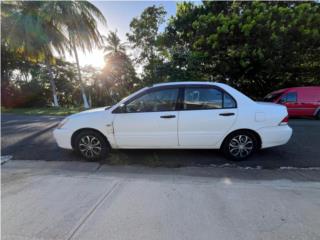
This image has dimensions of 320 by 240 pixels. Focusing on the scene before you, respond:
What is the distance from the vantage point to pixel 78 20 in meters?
13.8

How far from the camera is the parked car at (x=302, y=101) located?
855 cm

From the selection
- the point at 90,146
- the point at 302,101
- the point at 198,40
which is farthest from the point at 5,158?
the point at 198,40

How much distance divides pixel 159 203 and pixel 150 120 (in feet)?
5.42

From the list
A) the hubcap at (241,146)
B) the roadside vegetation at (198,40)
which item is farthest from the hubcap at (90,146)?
the roadside vegetation at (198,40)

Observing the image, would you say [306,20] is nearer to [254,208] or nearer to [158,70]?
[158,70]

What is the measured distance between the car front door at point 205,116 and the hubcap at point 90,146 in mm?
1736

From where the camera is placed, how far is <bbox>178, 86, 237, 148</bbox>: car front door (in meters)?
3.69

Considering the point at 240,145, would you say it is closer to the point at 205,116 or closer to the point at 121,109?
the point at 205,116

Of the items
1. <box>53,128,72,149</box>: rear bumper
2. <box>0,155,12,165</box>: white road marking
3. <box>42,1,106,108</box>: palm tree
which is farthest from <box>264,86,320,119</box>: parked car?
<box>42,1,106,108</box>: palm tree

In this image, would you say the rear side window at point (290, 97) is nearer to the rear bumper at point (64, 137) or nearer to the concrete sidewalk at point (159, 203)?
the concrete sidewalk at point (159, 203)

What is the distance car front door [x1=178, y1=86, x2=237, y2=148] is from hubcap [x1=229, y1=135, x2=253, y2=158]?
32 cm

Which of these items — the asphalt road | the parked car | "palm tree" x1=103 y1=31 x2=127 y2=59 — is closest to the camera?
the asphalt road

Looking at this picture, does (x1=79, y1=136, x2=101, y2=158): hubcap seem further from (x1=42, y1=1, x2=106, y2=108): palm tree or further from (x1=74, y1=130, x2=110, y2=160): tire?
(x1=42, y1=1, x2=106, y2=108): palm tree

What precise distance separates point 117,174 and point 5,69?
22.1m
